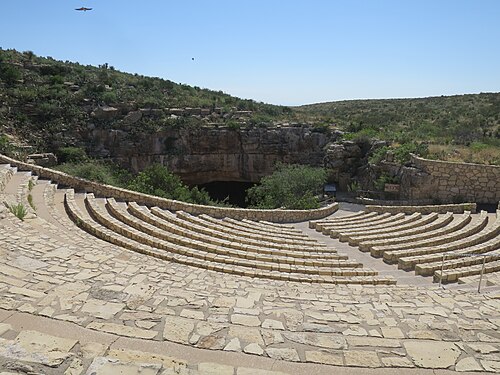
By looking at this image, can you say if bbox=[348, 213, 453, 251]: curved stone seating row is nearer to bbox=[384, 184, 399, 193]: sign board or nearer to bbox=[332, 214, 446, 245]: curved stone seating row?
bbox=[332, 214, 446, 245]: curved stone seating row

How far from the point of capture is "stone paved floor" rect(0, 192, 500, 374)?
3.95 meters

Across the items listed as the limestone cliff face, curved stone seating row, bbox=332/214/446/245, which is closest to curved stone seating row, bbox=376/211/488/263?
curved stone seating row, bbox=332/214/446/245

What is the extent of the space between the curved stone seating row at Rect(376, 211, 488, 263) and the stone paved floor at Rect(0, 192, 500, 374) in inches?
185

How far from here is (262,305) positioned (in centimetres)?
512

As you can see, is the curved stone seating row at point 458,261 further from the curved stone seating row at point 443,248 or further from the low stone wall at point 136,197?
the low stone wall at point 136,197

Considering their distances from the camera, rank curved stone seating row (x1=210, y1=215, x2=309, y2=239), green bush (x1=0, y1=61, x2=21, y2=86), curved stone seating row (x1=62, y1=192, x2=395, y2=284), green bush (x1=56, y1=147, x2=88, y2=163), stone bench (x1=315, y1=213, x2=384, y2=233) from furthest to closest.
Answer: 1. green bush (x1=0, y1=61, x2=21, y2=86)
2. green bush (x1=56, y1=147, x2=88, y2=163)
3. stone bench (x1=315, y1=213, x2=384, y2=233)
4. curved stone seating row (x1=210, y1=215, x2=309, y2=239)
5. curved stone seating row (x1=62, y1=192, x2=395, y2=284)

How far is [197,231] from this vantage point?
39.2 feet

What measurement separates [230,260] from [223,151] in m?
19.6

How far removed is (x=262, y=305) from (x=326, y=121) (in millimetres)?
25885

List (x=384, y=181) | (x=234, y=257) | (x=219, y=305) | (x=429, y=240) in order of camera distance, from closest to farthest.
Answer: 1. (x=219, y=305)
2. (x=234, y=257)
3. (x=429, y=240)
4. (x=384, y=181)

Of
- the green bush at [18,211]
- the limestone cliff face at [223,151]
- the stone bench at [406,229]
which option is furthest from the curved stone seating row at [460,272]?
the limestone cliff face at [223,151]

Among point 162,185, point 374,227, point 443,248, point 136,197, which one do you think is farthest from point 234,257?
point 162,185

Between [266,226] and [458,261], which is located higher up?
[266,226]

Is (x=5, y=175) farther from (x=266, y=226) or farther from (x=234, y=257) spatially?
(x=266, y=226)
